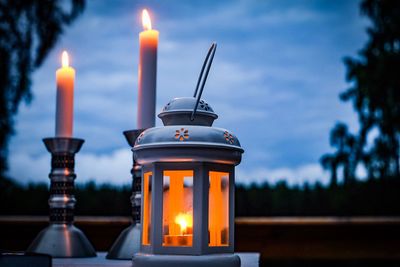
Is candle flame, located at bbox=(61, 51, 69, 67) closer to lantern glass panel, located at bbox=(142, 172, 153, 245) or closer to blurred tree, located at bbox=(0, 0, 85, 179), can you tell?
blurred tree, located at bbox=(0, 0, 85, 179)

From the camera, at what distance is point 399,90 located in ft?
16.4

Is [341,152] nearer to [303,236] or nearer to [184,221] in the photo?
[303,236]

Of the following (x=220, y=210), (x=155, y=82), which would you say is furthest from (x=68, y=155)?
(x=220, y=210)

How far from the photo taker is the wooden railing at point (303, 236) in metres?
3.40

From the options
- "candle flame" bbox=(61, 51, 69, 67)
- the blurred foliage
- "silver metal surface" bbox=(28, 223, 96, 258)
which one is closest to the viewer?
"silver metal surface" bbox=(28, 223, 96, 258)

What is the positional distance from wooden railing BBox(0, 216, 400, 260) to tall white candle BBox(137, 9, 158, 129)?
1.20 m

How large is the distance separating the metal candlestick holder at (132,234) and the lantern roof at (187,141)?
1.67 feet

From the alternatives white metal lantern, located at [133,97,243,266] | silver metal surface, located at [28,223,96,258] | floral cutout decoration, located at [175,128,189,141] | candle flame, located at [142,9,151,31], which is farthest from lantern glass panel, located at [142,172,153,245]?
candle flame, located at [142,9,151,31]

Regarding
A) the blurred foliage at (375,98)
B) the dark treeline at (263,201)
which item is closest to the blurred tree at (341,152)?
the blurred foliage at (375,98)

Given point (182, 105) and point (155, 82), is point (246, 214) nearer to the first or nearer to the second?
point (155, 82)

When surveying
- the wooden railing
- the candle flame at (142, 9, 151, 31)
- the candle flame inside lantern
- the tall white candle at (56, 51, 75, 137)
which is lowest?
the wooden railing

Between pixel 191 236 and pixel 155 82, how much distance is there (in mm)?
826

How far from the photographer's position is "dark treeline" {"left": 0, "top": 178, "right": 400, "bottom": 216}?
3.54 metres

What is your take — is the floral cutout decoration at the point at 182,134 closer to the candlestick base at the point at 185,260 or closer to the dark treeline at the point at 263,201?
the candlestick base at the point at 185,260
